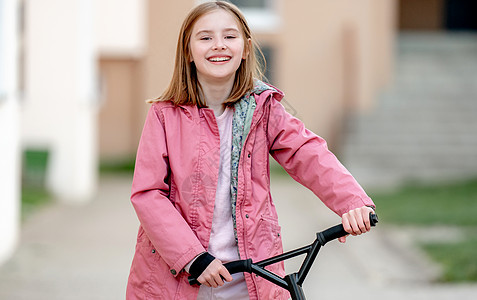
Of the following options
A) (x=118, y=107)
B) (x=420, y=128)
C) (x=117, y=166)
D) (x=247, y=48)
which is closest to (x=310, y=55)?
(x=420, y=128)

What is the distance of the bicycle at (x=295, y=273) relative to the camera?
2297 millimetres

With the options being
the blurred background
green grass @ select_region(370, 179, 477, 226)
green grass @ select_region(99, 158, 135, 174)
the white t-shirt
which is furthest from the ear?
green grass @ select_region(99, 158, 135, 174)

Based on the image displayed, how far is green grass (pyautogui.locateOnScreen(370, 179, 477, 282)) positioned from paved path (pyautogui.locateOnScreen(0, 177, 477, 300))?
200 millimetres

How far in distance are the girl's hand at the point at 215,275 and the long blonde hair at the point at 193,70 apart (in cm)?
58

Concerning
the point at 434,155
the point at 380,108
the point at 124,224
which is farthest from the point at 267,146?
the point at 380,108

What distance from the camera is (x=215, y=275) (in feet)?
7.75

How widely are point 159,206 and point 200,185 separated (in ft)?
0.56

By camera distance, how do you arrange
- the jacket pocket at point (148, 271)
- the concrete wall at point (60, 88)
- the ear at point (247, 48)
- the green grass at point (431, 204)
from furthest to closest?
1. the concrete wall at point (60, 88)
2. the green grass at point (431, 204)
3. the ear at point (247, 48)
4. the jacket pocket at point (148, 271)

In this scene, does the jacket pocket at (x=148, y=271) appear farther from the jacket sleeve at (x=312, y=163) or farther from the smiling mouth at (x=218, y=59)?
the smiling mouth at (x=218, y=59)

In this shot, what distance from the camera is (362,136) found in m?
13.8

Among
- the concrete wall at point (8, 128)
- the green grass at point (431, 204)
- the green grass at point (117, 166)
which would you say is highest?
the concrete wall at point (8, 128)

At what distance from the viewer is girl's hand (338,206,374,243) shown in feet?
7.67

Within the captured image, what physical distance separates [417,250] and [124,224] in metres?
3.41

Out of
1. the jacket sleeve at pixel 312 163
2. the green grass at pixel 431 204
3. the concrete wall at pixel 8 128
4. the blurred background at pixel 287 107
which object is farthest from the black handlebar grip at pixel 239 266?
the green grass at pixel 431 204
